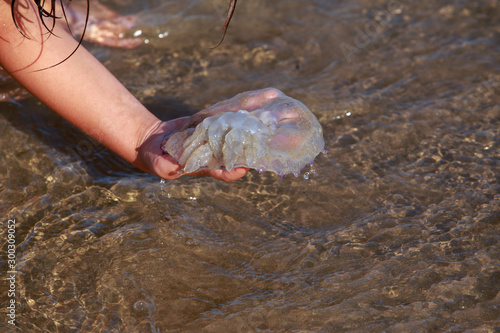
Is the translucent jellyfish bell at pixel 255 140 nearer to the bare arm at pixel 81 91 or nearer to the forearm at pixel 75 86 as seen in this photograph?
the bare arm at pixel 81 91

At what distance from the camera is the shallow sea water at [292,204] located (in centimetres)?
228

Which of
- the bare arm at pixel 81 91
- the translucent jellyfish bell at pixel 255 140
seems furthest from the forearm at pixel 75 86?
the translucent jellyfish bell at pixel 255 140

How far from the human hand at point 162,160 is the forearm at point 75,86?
1.8 inches

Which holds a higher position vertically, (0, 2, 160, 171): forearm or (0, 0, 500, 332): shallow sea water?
(0, 2, 160, 171): forearm

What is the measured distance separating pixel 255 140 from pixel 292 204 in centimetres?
75

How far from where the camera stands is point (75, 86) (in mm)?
2629

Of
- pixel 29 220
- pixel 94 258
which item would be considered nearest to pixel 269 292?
pixel 94 258

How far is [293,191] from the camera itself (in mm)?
2953

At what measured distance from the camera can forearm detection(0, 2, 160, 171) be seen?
2482mm

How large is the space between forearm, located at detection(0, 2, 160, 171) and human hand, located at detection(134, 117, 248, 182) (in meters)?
0.05

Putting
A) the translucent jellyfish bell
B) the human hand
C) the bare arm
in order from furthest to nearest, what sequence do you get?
the bare arm
the human hand
the translucent jellyfish bell

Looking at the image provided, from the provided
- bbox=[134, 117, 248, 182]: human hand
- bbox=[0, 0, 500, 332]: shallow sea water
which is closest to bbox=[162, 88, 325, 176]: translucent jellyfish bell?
bbox=[134, 117, 248, 182]: human hand

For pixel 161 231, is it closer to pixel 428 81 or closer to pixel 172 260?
pixel 172 260

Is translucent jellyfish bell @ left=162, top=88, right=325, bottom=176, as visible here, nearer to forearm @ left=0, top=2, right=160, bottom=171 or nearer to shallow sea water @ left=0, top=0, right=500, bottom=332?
forearm @ left=0, top=2, right=160, bottom=171
